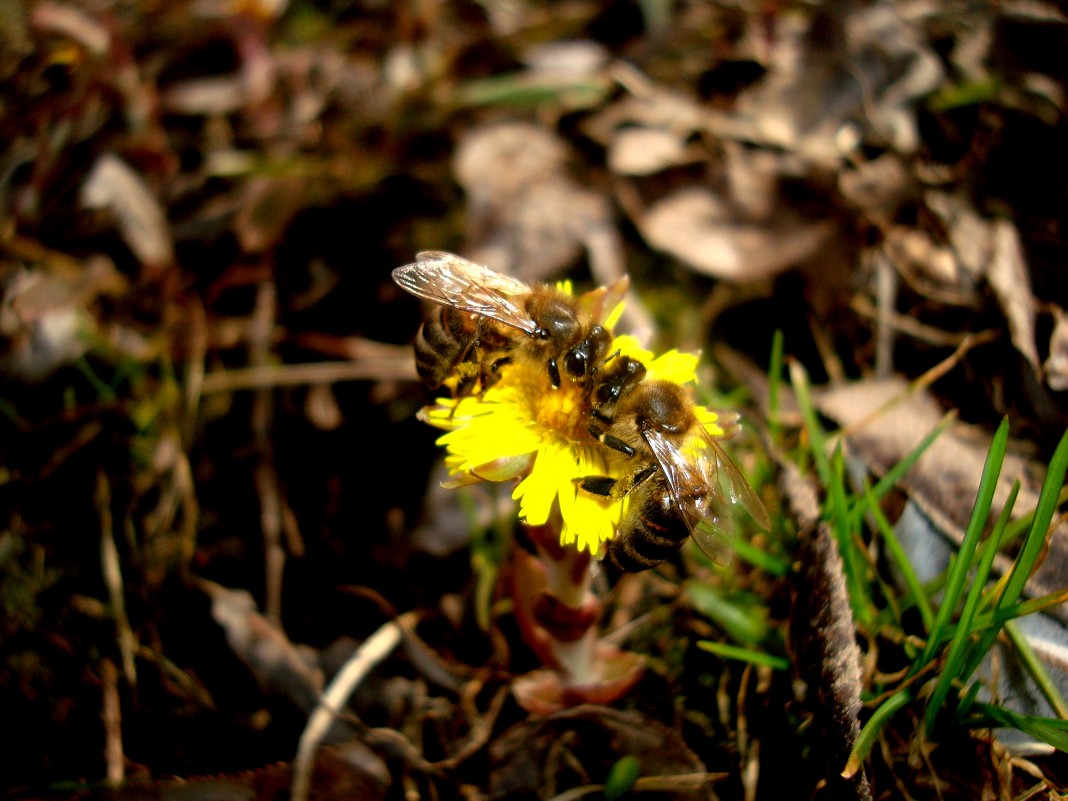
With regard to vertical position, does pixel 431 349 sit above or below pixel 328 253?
above

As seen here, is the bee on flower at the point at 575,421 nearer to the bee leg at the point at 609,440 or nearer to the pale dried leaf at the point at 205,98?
the bee leg at the point at 609,440

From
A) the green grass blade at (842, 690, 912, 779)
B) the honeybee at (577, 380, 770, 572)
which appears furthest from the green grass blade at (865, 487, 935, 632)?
the honeybee at (577, 380, 770, 572)

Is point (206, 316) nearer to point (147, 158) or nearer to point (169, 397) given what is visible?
point (169, 397)

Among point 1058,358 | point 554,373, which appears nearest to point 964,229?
point 1058,358

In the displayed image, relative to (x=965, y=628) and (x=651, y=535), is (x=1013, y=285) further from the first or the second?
(x=651, y=535)

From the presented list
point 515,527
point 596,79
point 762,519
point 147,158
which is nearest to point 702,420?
point 762,519
